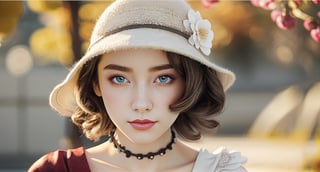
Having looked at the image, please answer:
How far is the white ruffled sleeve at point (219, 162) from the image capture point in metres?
1.69

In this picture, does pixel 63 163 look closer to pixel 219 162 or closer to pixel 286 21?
pixel 219 162

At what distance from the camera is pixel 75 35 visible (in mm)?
2498

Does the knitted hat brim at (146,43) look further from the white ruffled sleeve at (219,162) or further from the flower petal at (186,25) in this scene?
the white ruffled sleeve at (219,162)

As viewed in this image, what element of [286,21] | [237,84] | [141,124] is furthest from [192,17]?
[237,84]

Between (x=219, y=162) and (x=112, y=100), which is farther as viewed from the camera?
(x=219, y=162)

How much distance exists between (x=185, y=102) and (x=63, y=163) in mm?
293

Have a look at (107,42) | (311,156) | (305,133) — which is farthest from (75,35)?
(305,133)

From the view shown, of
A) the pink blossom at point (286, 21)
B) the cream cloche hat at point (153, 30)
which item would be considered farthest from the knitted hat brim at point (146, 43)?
the pink blossom at point (286, 21)

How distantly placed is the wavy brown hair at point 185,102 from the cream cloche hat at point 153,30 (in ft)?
0.09

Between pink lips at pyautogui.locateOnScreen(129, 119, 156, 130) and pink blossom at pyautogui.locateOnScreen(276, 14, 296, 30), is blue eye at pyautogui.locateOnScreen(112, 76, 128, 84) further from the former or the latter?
pink blossom at pyautogui.locateOnScreen(276, 14, 296, 30)

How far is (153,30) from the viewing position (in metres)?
1.58

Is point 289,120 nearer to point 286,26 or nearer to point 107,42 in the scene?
point 286,26

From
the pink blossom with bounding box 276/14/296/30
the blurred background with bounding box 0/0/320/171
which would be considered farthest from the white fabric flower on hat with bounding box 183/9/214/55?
the blurred background with bounding box 0/0/320/171

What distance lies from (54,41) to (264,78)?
5585 millimetres
